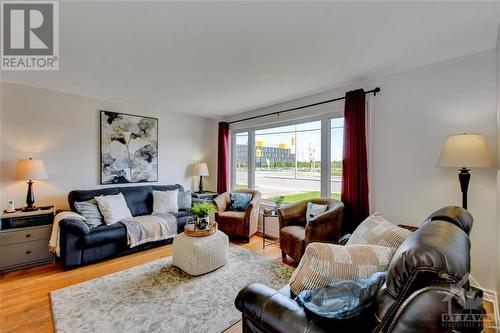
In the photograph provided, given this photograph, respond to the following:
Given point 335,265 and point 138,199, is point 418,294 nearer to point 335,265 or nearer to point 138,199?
point 335,265

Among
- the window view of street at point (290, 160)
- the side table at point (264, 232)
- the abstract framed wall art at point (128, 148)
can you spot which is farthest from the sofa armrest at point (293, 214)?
the abstract framed wall art at point (128, 148)

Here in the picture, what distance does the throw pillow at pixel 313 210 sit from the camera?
3191 mm

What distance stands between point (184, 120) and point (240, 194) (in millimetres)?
2074

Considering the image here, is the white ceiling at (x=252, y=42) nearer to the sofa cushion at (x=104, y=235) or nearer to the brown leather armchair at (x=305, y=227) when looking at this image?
the brown leather armchair at (x=305, y=227)

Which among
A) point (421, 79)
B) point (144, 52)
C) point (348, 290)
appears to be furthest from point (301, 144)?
point (348, 290)

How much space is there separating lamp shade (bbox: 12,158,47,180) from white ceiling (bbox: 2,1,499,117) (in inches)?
43.0

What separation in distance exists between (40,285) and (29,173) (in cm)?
138

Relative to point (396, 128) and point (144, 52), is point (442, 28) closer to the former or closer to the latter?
point (396, 128)

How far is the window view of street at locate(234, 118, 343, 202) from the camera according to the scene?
360 centimetres

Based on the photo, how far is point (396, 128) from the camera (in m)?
2.84

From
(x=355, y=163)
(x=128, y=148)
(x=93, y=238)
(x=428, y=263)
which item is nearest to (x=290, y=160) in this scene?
(x=355, y=163)

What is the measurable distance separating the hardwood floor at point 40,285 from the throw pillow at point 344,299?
1.16 meters

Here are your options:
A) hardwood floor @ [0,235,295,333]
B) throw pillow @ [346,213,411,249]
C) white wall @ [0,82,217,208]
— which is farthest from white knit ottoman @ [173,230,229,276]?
white wall @ [0,82,217,208]

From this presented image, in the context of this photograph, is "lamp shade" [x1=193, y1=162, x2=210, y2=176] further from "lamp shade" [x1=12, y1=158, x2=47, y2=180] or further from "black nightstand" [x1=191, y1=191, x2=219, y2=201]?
"lamp shade" [x1=12, y1=158, x2=47, y2=180]
